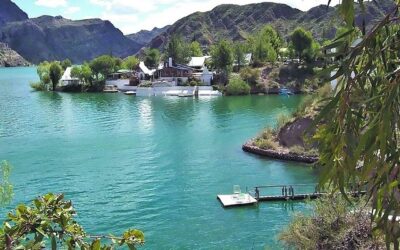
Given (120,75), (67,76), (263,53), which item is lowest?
(67,76)

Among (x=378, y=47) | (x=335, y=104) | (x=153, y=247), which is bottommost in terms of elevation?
(x=153, y=247)

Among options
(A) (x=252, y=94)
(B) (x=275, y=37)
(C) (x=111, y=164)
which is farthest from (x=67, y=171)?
(B) (x=275, y=37)

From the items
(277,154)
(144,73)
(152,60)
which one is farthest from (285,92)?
(277,154)

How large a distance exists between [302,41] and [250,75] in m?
12.1

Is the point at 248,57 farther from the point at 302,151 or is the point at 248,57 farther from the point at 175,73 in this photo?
the point at 302,151

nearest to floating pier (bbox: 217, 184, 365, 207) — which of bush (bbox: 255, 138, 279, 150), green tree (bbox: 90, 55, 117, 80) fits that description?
bush (bbox: 255, 138, 279, 150)

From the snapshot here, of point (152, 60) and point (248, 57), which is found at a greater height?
point (248, 57)

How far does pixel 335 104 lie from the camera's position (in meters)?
2.89

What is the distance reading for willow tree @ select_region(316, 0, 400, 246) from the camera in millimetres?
2646

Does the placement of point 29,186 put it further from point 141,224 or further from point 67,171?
point 141,224

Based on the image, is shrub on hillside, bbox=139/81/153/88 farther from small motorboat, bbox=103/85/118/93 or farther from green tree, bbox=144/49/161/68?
green tree, bbox=144/49/161/68

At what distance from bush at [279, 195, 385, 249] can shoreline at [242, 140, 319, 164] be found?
1592 centimetres

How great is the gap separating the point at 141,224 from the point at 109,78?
77564 mm

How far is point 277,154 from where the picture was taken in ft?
114
